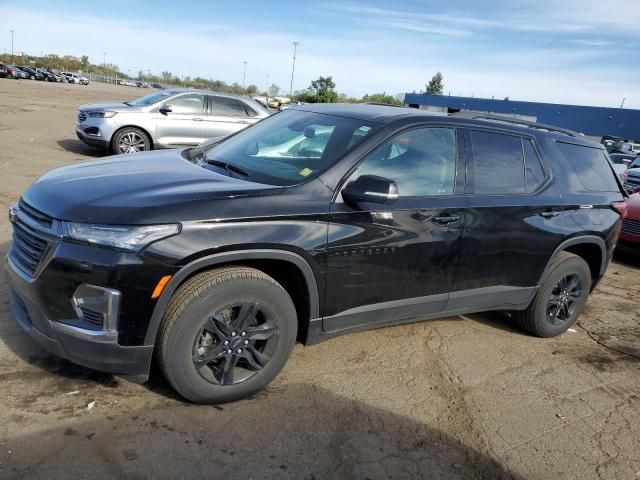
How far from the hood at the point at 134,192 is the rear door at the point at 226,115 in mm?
8018

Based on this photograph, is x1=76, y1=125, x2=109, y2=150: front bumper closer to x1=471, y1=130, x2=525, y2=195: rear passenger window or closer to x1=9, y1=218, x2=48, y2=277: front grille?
x1=9, y1=218, x2=48, y2=277: front grille

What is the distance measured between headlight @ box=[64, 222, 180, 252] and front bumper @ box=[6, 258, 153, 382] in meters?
0.43

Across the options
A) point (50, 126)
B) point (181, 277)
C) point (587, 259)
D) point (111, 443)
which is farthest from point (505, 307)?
point (50, 126)

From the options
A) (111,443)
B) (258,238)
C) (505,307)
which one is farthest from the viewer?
(505,307)

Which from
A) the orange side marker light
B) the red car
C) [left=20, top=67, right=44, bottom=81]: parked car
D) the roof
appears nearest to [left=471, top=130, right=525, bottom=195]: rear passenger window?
the roof

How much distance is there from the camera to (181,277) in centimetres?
281

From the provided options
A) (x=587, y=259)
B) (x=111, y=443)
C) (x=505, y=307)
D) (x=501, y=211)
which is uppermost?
(x=501, y=211)

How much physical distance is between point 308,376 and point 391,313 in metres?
0.72

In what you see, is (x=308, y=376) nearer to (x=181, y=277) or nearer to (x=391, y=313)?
(x=391, y=313)

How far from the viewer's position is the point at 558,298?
15.5ft

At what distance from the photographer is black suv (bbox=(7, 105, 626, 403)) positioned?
9.07 feet

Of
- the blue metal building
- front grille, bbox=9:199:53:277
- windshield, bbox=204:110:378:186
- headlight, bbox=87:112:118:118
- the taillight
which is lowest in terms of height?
front grille, bbox=9:199:53:277

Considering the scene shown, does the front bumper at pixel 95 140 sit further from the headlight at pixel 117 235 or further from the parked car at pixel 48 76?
the parked car at pixel 48 76

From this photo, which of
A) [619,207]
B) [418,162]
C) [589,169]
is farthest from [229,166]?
[619,207]
